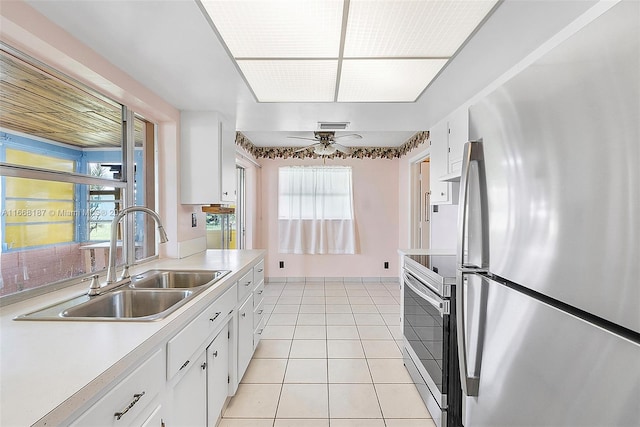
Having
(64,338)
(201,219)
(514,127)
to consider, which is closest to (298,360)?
(201,219)

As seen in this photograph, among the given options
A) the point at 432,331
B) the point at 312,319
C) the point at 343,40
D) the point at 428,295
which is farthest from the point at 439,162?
the point at 312,319

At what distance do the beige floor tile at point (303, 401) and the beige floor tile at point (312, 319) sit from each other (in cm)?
122

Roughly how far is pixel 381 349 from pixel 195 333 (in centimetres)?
197

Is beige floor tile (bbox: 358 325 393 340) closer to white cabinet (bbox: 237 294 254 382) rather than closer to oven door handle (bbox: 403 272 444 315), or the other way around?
oven door handle (bbox: 403 272 444 315)

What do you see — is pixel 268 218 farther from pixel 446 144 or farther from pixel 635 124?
pixel 635 124

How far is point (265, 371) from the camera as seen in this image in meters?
2.43

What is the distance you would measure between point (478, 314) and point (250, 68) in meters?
1.73

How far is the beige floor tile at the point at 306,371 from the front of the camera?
7.59ft

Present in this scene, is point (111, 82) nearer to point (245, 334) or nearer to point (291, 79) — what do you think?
point (291, 79)

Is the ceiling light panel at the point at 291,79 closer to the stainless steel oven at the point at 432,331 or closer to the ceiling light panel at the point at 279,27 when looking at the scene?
the ceiling light panel at the point at 279,27

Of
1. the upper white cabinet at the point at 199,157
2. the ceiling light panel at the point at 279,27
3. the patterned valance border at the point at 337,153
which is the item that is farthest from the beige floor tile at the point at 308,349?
the patterned valance border at the point at 337,153

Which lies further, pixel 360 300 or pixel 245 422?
pixel 360 300

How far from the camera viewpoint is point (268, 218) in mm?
5371

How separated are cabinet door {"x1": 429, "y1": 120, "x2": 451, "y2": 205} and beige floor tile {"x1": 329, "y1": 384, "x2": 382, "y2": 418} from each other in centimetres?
170
